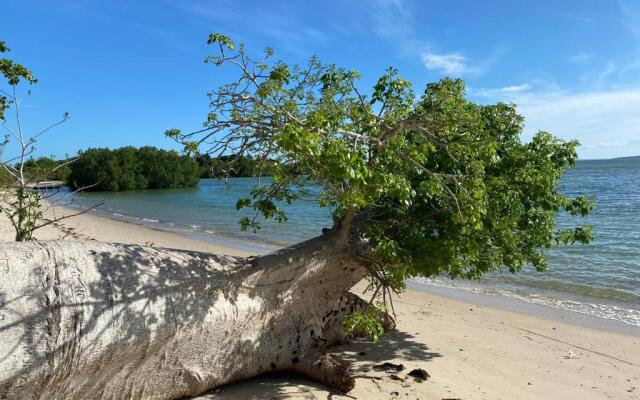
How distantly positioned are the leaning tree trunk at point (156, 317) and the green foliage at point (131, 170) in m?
65.6

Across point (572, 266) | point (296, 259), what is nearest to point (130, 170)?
point (572, 266)

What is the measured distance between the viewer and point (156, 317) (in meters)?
4.39

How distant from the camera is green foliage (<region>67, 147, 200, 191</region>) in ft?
230

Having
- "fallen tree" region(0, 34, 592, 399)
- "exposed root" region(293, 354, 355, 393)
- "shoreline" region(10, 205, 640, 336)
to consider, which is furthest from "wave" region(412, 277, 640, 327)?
"exposed root" region(293, 354, 355, 393)

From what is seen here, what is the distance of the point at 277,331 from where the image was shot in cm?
541

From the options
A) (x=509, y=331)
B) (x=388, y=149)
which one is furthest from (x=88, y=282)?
(x=509, y=331)

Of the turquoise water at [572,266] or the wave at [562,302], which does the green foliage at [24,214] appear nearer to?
the turquoise water at [572,266]

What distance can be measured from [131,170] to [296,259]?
238ft

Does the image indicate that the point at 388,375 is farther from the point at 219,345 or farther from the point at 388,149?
the point at 388,149

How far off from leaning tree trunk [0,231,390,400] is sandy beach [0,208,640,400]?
39 cm

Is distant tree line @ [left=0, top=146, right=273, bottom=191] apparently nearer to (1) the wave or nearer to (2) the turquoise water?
(2) the turquoise water

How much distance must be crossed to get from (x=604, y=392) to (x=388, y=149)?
12.8 ft

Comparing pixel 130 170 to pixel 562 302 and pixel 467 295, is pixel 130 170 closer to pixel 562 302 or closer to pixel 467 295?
pixel 467 295

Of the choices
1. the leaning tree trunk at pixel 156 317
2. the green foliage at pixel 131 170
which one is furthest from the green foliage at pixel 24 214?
the green foliage at pixel 131 170
